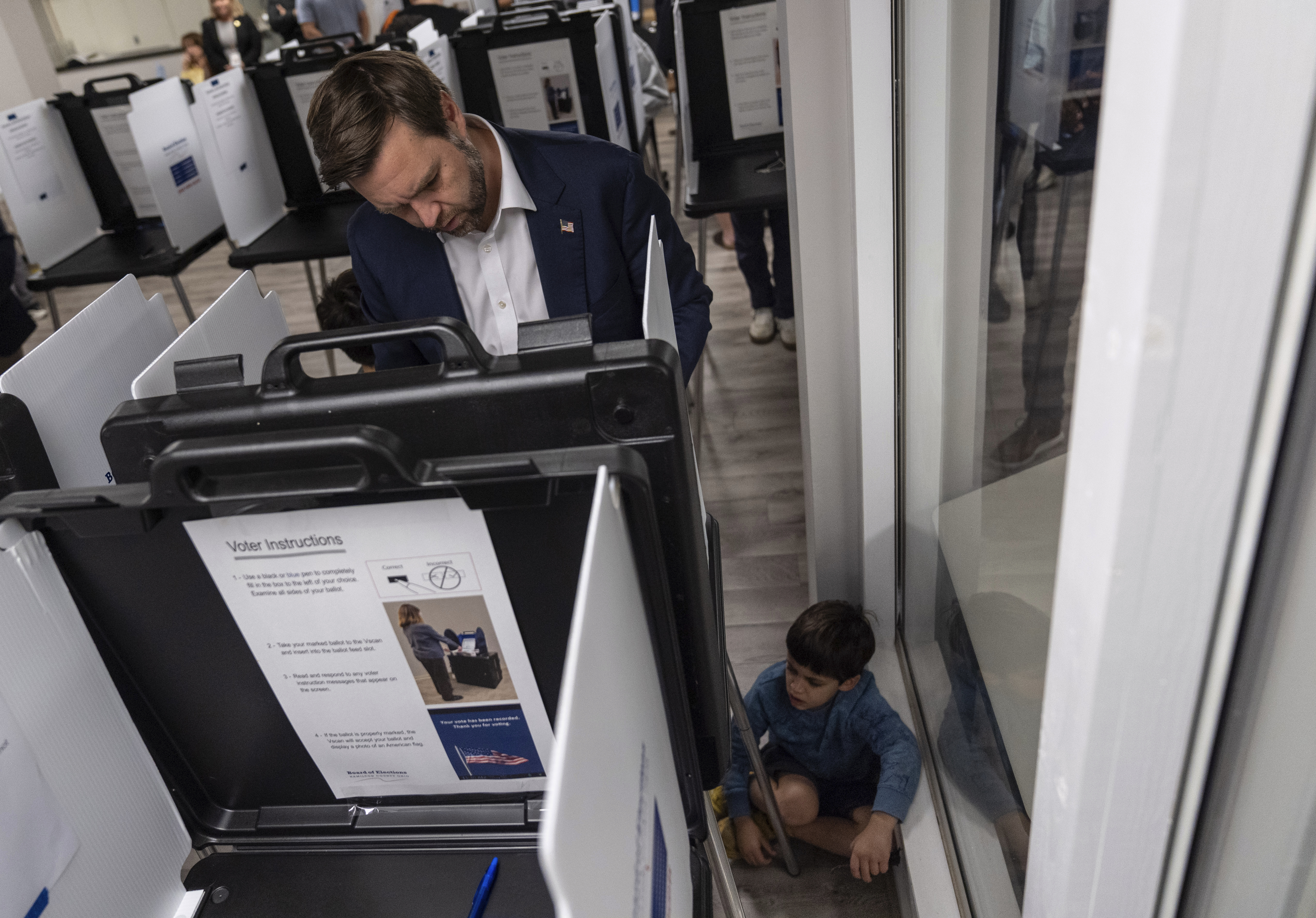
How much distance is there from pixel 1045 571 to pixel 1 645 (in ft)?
2.58

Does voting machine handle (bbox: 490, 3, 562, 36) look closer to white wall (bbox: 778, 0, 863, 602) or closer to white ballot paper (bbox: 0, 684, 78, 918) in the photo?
white wall (bbox: 778, 0, 863, 602)

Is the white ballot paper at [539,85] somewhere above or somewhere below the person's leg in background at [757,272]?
above

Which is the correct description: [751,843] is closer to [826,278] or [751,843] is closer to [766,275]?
[826,278]

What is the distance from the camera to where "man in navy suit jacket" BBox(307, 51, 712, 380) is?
3.87 feet

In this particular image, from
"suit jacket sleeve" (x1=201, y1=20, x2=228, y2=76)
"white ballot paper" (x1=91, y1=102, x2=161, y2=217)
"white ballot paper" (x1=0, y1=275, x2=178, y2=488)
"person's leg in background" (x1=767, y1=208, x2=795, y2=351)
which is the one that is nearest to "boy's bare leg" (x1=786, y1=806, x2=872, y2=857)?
"white ballot paper" (x1=0, y1=275, x2=178, y2=488)

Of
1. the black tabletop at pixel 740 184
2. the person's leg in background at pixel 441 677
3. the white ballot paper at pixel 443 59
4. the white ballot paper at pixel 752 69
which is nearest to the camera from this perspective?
the person's leg in background at pixel 441 677

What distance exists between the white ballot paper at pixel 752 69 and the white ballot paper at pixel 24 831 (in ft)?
7.63

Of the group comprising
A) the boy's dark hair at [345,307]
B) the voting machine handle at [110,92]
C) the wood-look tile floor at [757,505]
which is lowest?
the wood-look tile floor at [757,505]

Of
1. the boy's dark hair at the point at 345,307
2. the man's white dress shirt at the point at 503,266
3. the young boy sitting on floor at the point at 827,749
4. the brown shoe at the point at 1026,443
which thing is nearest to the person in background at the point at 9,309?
the boy's dark hair at the point at 345,307

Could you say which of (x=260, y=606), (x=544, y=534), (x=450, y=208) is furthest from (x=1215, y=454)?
(x=450, y=208)

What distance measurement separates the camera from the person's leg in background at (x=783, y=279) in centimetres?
290

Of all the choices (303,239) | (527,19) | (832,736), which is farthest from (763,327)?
(832,736)

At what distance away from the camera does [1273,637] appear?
460mm

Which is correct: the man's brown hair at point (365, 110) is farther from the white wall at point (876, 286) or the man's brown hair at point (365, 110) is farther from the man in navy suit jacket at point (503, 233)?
the white wall at point (876, 286)
